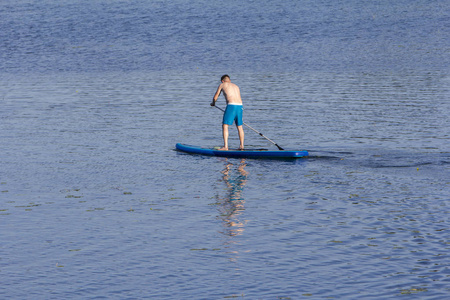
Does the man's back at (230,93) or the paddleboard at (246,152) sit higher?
the man's back at (230,93)

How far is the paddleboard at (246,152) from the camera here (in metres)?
17.1

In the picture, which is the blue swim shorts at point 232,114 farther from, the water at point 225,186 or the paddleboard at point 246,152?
the water at point 225,186

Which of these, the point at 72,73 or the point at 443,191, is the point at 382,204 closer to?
the point at 443,191

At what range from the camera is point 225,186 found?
14648 mm

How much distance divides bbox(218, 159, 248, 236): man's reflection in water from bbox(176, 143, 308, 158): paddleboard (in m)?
0.39

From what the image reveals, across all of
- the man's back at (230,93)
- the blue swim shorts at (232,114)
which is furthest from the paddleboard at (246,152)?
the man's back at (230,93)

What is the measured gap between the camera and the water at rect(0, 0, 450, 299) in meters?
9.41

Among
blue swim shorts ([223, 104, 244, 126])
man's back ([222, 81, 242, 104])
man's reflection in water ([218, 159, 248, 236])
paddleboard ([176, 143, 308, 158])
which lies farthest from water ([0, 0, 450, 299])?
man's back ([222, 81, 242, 104])

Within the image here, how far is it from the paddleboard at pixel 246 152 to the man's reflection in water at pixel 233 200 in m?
0.39

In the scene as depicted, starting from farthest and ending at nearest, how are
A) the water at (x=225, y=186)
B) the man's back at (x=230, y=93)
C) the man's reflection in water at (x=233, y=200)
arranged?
the man's back at (x=230, y=93) < the man's reflection in water at (x=233, y=200) < the water at (x=225, y=186)

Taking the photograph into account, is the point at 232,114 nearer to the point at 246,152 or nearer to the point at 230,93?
the point at 230,93

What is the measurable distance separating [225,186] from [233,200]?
1.27 meters

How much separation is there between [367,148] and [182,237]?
8.60 metres

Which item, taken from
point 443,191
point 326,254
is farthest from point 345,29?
point 326,254
